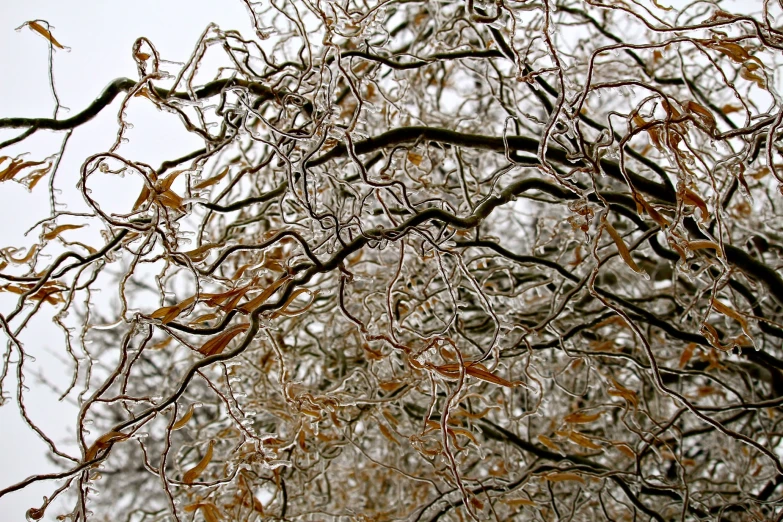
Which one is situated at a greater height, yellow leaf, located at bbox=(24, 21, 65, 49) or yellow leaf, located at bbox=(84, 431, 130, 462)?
yellow leaf, located at bbox=(24, 21, 65, 49)

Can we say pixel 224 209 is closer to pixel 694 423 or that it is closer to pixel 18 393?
pixel 18 393

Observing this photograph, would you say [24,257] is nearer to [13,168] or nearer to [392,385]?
[13,168]

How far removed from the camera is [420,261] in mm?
902

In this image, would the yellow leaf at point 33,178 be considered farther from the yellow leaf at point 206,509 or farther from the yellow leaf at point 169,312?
the yellow leaf at point 206,509

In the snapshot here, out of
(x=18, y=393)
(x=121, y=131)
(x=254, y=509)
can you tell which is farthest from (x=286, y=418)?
(x=121, y=131)

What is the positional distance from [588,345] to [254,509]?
0.66m

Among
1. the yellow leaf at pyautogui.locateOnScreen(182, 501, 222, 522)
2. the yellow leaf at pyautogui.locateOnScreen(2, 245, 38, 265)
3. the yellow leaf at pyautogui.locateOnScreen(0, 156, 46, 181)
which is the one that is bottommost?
the yellow leaf at pyautogui.locateOnScreen(182, 501, 222, 522)

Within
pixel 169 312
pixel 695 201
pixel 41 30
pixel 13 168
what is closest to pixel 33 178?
pixel 13 168

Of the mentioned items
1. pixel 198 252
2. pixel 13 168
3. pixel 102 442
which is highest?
pixel 13 168

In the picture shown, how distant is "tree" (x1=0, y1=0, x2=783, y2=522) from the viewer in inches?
21.9

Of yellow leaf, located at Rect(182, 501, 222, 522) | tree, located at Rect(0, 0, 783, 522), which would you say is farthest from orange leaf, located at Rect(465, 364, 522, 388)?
yellow leaf, located at Rect(182, 501, 222, 522)

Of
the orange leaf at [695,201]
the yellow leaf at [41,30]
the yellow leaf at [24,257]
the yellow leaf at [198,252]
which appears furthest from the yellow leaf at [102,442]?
the orange leaf at [695,201]

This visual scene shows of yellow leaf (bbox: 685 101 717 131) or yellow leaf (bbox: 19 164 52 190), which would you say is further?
yellow leaf (bbox: 19 164 52 190)

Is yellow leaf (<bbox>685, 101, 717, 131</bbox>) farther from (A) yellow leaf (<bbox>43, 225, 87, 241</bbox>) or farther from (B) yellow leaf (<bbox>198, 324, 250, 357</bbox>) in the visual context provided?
(A) yellow leaf (<bbox>43, 225, 87, 241</bbox>)
